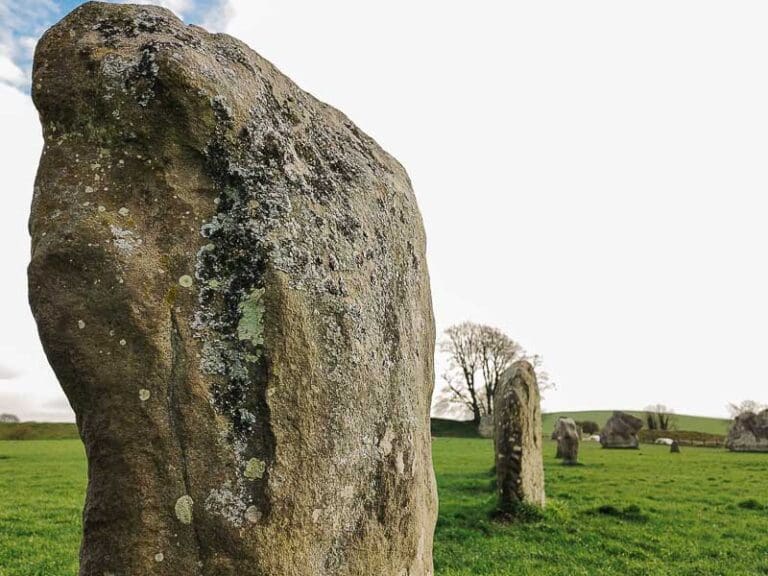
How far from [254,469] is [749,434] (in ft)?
117

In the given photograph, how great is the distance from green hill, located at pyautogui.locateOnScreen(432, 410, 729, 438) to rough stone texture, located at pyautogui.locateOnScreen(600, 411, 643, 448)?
16255mm

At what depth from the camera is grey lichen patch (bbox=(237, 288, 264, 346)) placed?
128 inches

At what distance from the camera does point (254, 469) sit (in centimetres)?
311

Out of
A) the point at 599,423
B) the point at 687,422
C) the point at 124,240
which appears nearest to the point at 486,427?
the point at 599,423

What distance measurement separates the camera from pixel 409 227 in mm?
4840

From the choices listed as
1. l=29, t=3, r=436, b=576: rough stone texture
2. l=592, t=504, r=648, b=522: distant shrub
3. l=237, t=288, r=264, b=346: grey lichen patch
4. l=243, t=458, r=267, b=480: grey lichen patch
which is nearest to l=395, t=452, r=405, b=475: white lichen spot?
l=29, t=3, r=436, b=576: rough stone texture

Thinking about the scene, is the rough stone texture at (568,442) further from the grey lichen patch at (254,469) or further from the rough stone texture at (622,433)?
the grey lichen patch at (254,469)

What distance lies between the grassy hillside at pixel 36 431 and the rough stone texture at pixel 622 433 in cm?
3638

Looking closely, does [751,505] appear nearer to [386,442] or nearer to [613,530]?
[613,530]

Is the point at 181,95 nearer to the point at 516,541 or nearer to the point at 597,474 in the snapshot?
the point at 516,541

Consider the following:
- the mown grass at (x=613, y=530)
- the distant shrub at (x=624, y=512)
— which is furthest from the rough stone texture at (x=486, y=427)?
the distant shrub at (x=624, y=512)

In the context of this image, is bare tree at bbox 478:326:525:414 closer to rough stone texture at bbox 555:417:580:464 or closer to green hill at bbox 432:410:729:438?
green hill at bbox 432:410:729:438

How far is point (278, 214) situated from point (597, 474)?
1787cm

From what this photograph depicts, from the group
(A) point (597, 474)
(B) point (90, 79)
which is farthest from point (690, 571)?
(A) point (597, 474)
